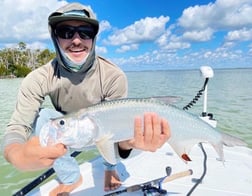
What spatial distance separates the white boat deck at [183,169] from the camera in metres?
2.14

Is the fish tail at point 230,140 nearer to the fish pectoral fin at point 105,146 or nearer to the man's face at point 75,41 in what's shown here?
the fish pectoral fin at point 105,146

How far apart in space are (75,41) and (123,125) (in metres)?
A: 0.79

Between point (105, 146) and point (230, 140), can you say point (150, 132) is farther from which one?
point (230, 140)

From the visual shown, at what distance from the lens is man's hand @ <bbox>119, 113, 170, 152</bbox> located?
1.56m

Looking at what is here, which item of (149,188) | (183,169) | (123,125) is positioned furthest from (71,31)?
(183,169)

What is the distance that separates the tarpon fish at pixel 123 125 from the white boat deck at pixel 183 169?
60cm

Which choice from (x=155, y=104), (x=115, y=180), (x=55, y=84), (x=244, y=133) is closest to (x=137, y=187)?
(x=115, y=180)

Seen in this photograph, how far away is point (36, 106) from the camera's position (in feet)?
6.75

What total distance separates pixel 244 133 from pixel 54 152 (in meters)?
→ 6.24

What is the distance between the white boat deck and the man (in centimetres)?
11

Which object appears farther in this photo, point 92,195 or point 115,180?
point 115,180

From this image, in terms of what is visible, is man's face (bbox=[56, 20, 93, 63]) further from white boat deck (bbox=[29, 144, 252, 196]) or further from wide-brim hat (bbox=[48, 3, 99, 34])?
white boat deck (bbox=[29, 144, 252, 196])

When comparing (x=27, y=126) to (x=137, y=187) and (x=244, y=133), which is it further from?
(x=244, y=133)

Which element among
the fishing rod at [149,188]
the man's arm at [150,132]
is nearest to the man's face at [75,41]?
the man's arm at [150,132]
